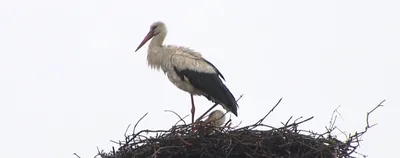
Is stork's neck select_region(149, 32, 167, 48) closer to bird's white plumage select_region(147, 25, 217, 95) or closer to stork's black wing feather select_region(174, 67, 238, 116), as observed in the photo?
bird's white plumage select_region(147, 25, 217, 95)

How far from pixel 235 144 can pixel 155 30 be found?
2773mm

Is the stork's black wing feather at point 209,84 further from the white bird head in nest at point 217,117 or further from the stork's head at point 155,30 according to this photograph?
the stork's head at point 155,30

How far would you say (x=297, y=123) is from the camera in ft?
28.3

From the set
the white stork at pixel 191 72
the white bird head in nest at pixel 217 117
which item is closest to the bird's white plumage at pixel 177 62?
the white stork at pixel 191 72

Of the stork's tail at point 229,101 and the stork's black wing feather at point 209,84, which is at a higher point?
the stork's black wing feather at point 209,84

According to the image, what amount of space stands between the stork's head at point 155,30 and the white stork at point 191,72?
24 centimetres

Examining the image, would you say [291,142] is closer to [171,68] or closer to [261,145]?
[261,145]

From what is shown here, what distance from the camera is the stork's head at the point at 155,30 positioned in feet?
35.8

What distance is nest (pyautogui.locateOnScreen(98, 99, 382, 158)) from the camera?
8461 mm

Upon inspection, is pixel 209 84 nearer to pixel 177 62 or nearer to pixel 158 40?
pixel 177 62

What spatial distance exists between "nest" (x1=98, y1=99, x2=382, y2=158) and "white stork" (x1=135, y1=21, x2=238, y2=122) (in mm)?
1518

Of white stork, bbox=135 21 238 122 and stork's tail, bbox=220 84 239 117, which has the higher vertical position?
white stork, bbox=135 21 238 122

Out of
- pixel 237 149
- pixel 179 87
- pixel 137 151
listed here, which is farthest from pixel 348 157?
pixel 179 87

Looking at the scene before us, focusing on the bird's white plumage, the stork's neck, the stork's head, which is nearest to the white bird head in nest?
the bird's white plumage
